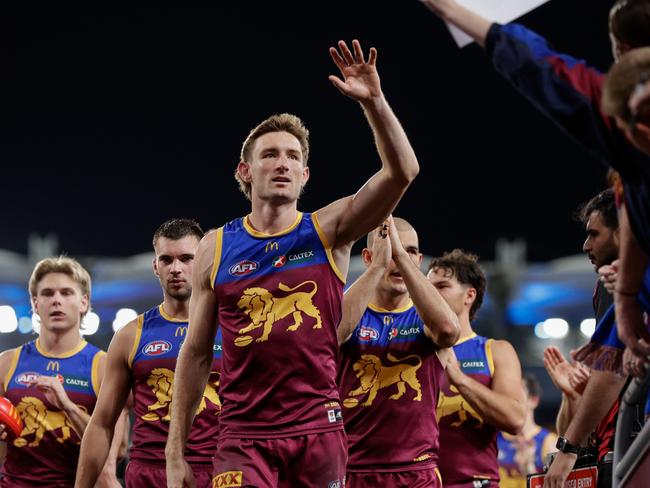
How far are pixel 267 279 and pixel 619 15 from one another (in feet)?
7.18

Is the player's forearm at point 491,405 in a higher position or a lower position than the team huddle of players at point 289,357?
lower

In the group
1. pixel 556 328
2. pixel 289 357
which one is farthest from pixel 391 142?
pixel 556 328

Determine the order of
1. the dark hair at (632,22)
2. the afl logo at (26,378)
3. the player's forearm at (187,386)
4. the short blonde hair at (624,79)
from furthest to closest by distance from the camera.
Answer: the afl logo at (26,378)
the player's forearm at (187,386)
the dark hair at (632,22)
the short blonde hair at (624,79)

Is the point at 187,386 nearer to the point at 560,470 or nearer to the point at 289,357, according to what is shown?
the point at 289,357


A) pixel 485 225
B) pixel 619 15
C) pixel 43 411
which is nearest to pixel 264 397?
pixel 619 15

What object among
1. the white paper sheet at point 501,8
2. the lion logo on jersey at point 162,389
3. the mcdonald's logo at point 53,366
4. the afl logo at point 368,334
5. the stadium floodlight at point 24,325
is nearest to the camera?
the white paper sheet at point 501,8

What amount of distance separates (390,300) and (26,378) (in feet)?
8.87

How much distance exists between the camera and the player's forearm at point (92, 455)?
18.3 ft

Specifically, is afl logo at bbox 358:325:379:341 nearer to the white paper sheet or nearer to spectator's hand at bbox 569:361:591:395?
spectator's hand at bbox 569:361:591:395

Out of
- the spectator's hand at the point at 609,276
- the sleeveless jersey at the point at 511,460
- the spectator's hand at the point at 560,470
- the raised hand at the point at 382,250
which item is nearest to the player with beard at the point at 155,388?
the raised hand at the point at 382,250

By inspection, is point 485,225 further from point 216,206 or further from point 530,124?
point 216,206

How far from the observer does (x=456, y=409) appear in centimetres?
622

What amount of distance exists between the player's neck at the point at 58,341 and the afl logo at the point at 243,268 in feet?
9.33

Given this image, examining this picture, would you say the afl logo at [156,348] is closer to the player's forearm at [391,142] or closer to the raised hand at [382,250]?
the raised hand at [382,250]
